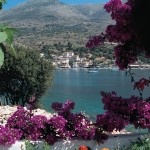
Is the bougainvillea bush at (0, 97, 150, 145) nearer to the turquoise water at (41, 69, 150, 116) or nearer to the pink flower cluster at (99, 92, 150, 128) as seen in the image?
the pink flower cluster at (99, 92, 150, 128)

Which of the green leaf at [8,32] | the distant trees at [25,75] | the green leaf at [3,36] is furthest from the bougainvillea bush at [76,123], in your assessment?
the distant trees at [25,75]

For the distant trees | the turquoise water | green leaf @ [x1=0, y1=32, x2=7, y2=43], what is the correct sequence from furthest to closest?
the turquoise water
the distant trees
green leaf @ [x1=0, y1=32, x2=7, y2=43]

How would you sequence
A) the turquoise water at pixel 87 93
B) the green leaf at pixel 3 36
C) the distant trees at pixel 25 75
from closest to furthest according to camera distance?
the green leaf at pixel 3 36 < the distant trees at pixel 25 75 < the turquoise water at pixel 87 93

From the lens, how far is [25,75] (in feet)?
130

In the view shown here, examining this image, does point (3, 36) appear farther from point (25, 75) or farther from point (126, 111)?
point (25, 75)

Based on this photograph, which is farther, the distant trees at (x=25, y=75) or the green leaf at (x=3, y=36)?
the distant trees at (x=25, y=75)

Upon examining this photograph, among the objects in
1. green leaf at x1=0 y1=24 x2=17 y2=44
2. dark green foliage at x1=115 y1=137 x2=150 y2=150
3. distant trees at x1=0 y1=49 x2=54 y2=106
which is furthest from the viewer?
distant trees at x1=0 y1=49 x2=54 y2=106

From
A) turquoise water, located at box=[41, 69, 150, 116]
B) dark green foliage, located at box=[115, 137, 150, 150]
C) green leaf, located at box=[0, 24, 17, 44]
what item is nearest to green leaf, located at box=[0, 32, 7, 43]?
green leaf, located at box=[0, 24, 17, 44]

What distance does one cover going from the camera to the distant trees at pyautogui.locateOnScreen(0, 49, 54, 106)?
39.5 m

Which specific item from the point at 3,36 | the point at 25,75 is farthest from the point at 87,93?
the point at 3,36

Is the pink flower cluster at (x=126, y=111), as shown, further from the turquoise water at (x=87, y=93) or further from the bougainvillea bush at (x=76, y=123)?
the turquoise water at (x=87, y=93)

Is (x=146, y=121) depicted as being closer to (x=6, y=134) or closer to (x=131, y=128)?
(x=131, y=128)

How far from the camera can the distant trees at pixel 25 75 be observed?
39469mm

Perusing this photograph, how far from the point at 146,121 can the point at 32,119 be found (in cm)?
186
